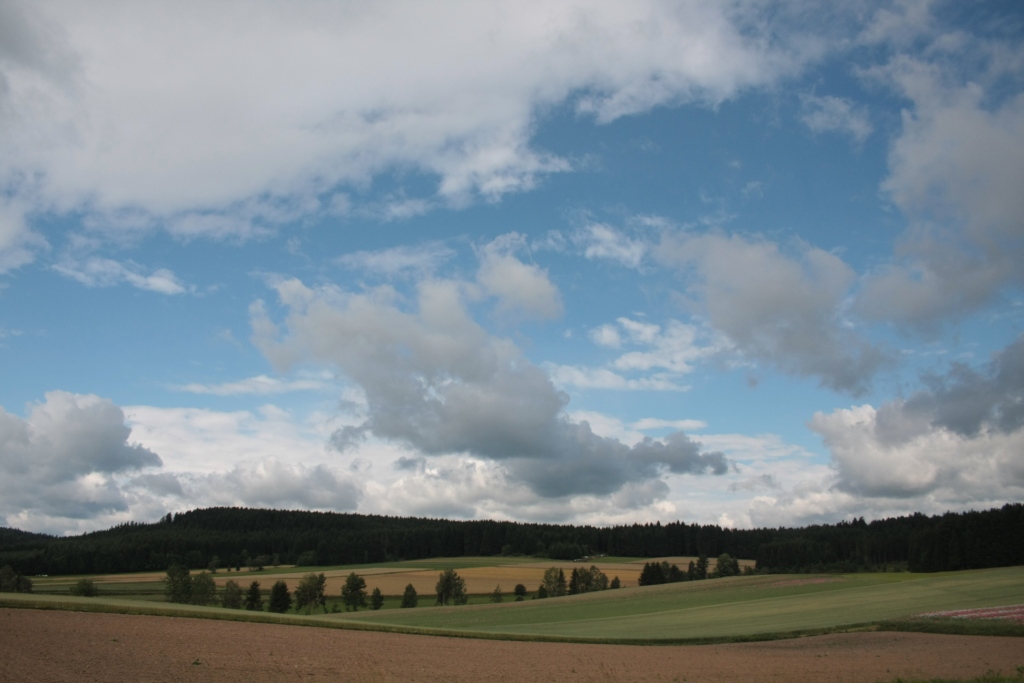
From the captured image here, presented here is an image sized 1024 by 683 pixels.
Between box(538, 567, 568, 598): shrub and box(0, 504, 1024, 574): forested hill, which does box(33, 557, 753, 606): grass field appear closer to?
box(538, 567, 568, 598): shrub

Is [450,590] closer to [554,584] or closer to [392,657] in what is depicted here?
[554,584]

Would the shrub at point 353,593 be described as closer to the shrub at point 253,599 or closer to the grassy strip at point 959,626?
the shrub at point 253,599

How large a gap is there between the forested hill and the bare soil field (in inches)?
3205

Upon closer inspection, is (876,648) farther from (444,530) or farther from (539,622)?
(444,530)

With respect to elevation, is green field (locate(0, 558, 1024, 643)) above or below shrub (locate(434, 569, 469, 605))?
above

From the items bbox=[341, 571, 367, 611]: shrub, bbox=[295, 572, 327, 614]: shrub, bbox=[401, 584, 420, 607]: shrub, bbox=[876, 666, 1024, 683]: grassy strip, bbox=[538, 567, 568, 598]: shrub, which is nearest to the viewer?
bbox=[876, 666, 1024, 683]: grassy strip

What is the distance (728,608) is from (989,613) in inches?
803

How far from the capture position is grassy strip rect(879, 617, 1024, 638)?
A: 35.7 metres

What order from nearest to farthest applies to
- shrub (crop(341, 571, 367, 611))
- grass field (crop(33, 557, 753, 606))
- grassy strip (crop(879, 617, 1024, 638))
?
1. grassy strip (crop(879, 617, 1024, 638))
2. shrub (crop(341, 571, 367, 611))
3. grass field (crop(33, 557, 753, 606))

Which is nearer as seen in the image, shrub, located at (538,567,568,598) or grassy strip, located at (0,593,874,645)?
grassy strip, located at (0,593,874,645)

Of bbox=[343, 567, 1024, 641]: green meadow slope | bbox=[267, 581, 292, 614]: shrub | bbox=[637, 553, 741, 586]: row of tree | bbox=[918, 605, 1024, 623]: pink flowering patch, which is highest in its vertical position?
bbox=[918, 605, 1024, 623]: pink flowering patch

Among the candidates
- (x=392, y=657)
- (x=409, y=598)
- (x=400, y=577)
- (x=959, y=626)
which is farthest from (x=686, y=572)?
(x=392, y=657)

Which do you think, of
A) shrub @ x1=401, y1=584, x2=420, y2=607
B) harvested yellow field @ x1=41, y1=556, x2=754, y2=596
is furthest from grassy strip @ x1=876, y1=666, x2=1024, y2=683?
harvested yellow field @ x1=41, y1=556, x2=754, y2=596

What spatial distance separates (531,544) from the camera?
164 meters
